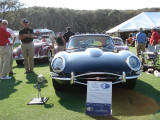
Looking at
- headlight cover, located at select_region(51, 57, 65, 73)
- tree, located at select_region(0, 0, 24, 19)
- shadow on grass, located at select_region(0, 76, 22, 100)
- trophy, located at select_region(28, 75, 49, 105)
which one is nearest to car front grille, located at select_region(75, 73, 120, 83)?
headlight cover, located at select_region(51, 57, 65, 73)

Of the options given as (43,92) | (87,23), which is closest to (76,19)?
(87,23)

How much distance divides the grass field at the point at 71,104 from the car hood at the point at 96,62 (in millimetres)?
449

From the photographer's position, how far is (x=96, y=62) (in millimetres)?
3344

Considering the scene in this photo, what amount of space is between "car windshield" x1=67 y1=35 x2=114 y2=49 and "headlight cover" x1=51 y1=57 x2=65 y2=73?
Answer: 3.45 ft

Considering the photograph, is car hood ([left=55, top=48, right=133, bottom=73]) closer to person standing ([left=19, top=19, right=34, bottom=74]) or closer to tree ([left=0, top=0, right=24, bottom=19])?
person standing ([left=19, top=19, right=34, bottom=74])

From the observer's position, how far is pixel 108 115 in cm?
273

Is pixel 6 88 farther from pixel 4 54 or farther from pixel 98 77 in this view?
pixel 98 77

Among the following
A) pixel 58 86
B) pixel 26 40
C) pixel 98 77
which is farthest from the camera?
pixel 26 40

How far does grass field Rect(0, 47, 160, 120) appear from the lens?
2793 millimetres

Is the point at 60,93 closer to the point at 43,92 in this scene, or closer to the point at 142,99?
the point at 43,92

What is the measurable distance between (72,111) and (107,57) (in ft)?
3.98

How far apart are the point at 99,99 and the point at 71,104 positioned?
678mm

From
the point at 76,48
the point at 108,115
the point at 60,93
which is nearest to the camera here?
the point at 108,115

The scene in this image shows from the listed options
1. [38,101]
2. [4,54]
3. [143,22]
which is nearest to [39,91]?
[38,101]
